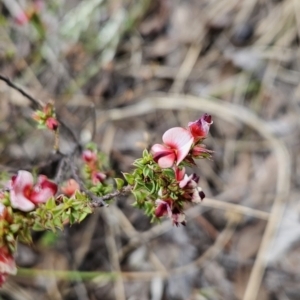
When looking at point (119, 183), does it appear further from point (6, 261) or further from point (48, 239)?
point (48, 239)

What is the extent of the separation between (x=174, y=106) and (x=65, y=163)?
1154 millimetres

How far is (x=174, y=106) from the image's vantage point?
2668mm

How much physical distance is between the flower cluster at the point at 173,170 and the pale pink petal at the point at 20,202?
22 centimetres

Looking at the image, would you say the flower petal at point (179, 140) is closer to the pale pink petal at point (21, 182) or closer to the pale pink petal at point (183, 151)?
the pale pink petal at point (183, 151)

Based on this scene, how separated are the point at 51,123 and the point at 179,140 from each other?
48 cm

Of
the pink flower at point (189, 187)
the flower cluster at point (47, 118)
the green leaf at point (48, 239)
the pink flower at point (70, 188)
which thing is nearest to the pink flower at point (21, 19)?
the green leaf at point (48, 239)

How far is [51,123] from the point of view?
1.47m

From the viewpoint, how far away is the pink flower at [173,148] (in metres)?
1.11

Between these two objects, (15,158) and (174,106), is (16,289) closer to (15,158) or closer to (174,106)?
(15,158)

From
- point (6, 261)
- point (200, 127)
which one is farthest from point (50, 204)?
point (200, 127)

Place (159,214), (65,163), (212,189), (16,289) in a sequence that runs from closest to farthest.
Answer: (159,214)
(65,163)
(16,289)
(212,189)

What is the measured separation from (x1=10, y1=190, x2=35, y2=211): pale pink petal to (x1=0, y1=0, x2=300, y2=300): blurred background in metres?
0.82

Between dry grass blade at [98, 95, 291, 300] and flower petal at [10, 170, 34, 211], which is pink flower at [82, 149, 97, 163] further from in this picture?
dry grass blade at [98, 95, 291, 300]

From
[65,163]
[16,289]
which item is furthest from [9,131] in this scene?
[65,163]
